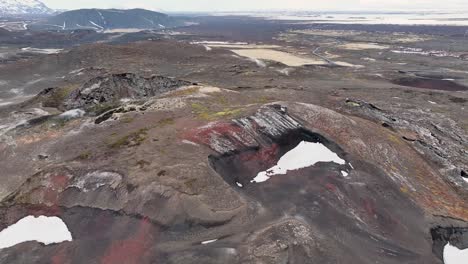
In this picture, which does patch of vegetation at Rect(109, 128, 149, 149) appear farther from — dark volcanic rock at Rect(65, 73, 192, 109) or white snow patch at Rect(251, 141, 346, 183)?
dark volcanic rock at Rect(65, 73, 192, 109)

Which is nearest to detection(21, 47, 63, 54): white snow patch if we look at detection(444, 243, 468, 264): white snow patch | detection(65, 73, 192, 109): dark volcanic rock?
detection(65, 73, 192, 109): dark volcanic rock

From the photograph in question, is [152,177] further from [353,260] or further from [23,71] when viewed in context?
[23,71]

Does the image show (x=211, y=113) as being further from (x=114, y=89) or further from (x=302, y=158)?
(x=114, y=89)

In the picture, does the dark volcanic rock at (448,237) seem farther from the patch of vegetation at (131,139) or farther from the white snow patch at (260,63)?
the white snow patch at (260,63)

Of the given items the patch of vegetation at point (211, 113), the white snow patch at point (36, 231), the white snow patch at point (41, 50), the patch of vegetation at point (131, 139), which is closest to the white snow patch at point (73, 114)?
the patch of vegetation at point (211, 113)

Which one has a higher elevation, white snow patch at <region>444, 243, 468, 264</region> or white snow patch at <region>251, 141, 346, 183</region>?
white snow patch at <region>251, 141, 346, 183</region>
